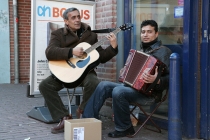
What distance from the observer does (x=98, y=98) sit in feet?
14.0

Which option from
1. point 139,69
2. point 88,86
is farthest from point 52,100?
point 139,69

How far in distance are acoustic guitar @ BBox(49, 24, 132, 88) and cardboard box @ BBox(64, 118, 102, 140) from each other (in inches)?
31.0

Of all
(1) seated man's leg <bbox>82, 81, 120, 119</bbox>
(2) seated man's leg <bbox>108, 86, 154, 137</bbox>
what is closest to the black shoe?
(2) seated man's leg <bbox>108, 86, 154, 137</bbox>

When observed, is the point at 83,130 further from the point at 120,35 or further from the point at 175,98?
the point at 120,35

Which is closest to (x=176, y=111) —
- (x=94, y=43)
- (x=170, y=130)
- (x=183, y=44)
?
(x=170, y=130)

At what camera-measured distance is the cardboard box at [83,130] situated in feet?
11.8

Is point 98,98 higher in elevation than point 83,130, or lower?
higher

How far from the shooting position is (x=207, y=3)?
393 cm

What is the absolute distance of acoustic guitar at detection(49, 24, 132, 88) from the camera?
14.4 ft

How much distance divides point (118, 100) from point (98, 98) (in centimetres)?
38

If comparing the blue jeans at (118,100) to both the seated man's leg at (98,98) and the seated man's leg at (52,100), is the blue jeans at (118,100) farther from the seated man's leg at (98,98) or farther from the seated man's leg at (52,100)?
the seated man's leg at (52,100)

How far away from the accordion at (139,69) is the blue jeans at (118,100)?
10 centimetres

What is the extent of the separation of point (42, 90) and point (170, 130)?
184 cm

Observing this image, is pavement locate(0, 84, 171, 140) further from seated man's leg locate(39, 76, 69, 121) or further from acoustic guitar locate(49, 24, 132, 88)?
acoustic guitar locate(49, 24, 132, 88)
